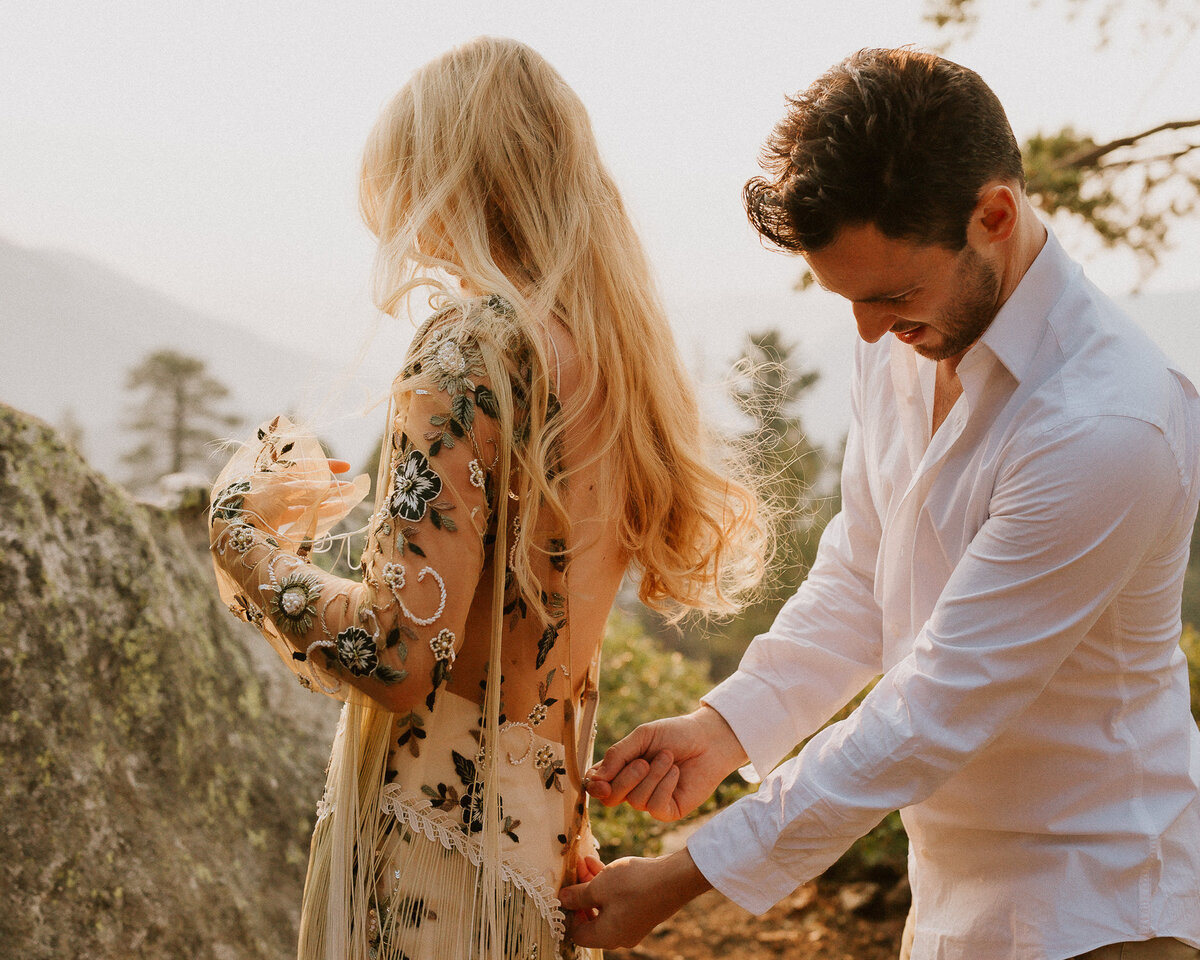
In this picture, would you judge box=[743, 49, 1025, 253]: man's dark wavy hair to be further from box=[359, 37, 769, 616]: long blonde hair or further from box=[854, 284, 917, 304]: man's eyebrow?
box=[359, 37, 769, 616]: long blonde hair

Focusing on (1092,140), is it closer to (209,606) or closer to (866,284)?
(866,284)

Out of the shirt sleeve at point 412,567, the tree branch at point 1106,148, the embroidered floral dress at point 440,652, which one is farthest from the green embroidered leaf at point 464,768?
the tree branch at point 1106,148

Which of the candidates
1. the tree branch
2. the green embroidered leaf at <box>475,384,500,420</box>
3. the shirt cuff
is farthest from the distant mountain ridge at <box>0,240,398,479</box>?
the tree branch

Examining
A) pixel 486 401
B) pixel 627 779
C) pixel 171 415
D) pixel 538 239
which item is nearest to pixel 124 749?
pixel 627 779

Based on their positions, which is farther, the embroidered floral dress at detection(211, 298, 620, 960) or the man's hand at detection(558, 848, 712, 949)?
the man's hand at detection(558, 848, 712, 949)

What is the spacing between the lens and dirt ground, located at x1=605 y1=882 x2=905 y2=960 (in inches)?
151

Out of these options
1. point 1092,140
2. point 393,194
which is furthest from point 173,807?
point 1092,140

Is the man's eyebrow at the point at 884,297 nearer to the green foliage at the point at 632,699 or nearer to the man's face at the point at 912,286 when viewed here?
the man's face at the point at 912,286

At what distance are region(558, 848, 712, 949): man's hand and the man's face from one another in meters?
0.96

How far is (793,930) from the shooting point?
13.0 ft

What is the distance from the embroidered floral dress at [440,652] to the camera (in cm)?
153

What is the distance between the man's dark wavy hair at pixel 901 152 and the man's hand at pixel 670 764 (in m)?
1.01

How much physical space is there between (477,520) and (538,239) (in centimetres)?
53

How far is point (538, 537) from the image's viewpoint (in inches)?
67.7
